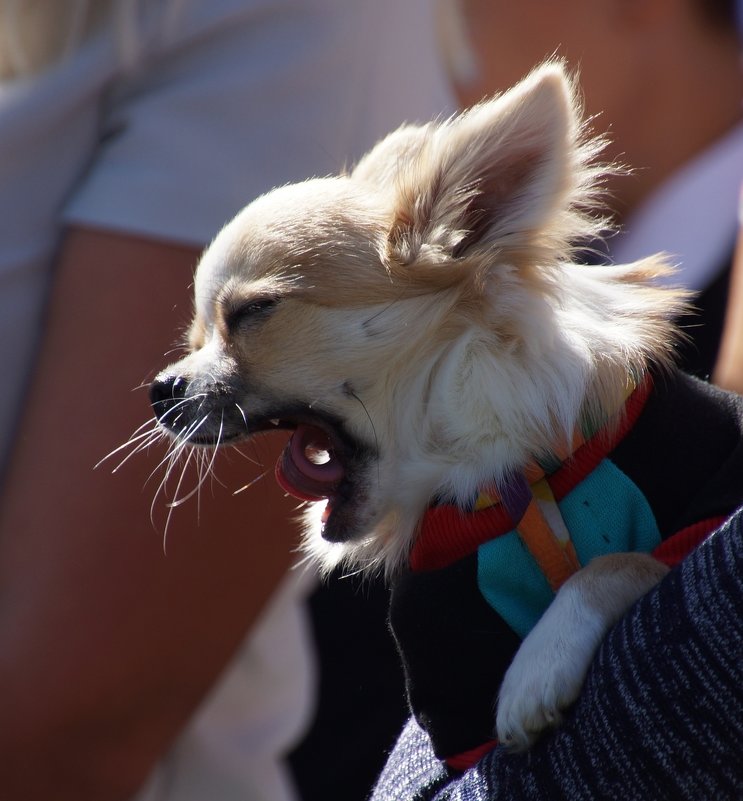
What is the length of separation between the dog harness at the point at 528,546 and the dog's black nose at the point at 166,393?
0.38 metres

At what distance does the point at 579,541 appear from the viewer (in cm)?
112

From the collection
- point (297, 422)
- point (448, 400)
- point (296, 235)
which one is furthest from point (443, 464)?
point (296, 235)

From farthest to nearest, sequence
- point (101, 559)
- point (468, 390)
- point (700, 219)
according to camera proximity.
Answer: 1. point (700, 219)
2. point (101, 559)
3. point (468, 390)

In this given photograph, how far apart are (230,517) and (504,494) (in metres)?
0.50

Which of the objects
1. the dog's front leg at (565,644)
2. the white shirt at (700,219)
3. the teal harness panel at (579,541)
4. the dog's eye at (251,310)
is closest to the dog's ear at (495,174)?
the dog's eye at (251,310)

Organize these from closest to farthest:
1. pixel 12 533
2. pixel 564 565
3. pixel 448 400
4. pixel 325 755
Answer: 1. pixel 564 565
2. pixel 448 400
3. pixel 12 533
4. pixel 325 755

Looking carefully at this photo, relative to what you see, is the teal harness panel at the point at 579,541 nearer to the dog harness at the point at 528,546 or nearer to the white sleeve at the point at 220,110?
the dog harness at the point at 528,546

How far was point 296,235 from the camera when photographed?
4.22ft

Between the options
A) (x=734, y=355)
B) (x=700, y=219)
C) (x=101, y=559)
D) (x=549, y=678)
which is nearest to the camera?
(x=549, y=678)

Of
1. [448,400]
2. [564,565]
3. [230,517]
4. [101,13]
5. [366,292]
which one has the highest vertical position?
[101,13]

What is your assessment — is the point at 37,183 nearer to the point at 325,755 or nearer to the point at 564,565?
the point at 564,565

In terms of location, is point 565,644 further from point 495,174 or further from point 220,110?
point 220,110

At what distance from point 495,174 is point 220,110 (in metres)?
0.43

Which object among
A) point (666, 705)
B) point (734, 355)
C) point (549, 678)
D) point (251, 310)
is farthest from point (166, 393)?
point (734, 355)
